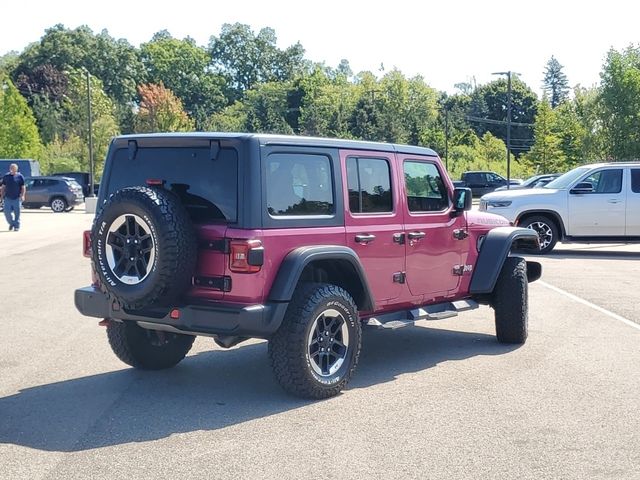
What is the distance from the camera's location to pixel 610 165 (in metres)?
18.0

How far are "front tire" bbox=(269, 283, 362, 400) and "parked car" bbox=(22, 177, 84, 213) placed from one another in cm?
3421

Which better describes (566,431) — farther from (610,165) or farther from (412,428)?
(610,165)

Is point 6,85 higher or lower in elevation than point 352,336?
higher

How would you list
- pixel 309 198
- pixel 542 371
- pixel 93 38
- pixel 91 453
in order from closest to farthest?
pixel 91 453 < pixel 309 198 < pixel 542 371 < pixel 93 38

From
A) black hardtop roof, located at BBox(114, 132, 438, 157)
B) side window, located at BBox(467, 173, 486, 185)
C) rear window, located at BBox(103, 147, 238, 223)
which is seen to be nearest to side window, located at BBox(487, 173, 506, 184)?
side window, located at BBox(467, 173, 486, 185)

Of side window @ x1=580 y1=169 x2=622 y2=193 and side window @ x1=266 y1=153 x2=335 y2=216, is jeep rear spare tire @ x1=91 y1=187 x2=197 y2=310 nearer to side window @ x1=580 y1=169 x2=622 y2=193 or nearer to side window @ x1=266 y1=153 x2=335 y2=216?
side window @ x1=266 y1=153 x2=335 y2=216

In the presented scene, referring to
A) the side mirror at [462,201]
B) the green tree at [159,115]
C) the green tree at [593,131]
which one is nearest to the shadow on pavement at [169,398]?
the side mirror at [462,201]

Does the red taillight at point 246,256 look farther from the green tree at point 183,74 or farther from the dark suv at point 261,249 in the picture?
the green tree at point 183,74

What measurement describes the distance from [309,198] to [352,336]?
1.11 m

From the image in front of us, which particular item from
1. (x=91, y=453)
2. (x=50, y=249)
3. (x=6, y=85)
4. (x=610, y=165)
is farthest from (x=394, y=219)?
(x=6, y=85)

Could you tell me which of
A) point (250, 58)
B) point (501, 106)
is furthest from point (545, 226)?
point (250, 58)

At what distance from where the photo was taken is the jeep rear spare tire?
233 inches

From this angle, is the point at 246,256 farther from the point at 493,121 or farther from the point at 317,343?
the point at 493,121

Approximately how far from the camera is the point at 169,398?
6.49 meters
